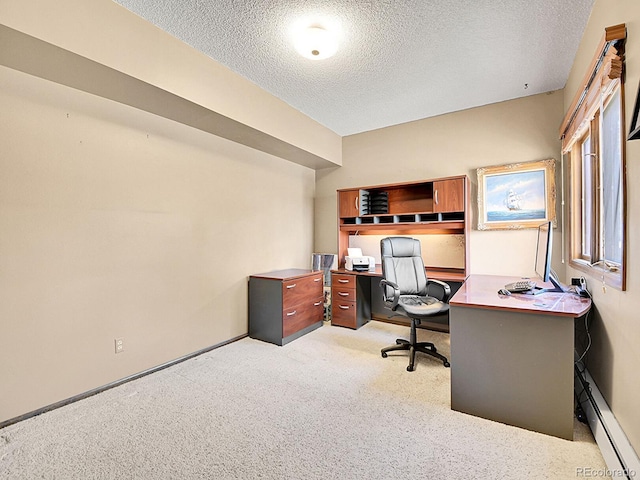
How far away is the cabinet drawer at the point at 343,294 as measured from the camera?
13.0ft

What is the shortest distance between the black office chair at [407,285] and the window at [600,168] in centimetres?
123

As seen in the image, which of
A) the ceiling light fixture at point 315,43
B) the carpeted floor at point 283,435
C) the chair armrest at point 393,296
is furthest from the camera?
the chair armrest at point 393,296

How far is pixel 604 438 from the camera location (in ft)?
5.44

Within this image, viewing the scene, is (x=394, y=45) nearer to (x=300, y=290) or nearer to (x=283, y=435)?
(x=300, y=290)

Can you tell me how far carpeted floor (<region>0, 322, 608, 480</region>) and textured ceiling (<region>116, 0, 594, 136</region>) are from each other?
2.76 meters

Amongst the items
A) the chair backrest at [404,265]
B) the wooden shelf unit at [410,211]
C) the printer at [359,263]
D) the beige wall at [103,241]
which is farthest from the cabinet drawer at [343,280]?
the beige wall at [103,241]

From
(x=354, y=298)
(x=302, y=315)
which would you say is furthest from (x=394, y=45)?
(x=302, y=315)

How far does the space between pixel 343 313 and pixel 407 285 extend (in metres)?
1.05

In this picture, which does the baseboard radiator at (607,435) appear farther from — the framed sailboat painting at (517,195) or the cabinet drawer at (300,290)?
the cabinet drawer at (300,290)

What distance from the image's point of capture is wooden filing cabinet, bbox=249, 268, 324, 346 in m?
3.41

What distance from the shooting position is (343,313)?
4023 millimetres

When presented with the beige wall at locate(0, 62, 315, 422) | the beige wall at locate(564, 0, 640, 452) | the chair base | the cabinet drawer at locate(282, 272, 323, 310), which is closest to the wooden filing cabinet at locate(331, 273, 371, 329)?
the cabinet drawer at locate(282, 272, 323, 310)

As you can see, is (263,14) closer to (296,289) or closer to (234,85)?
(234,85)

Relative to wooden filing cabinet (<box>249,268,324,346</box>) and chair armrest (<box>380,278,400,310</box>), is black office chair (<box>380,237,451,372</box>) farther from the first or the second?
wooden filing cabinet (<box>249,268,324,346</box>)
